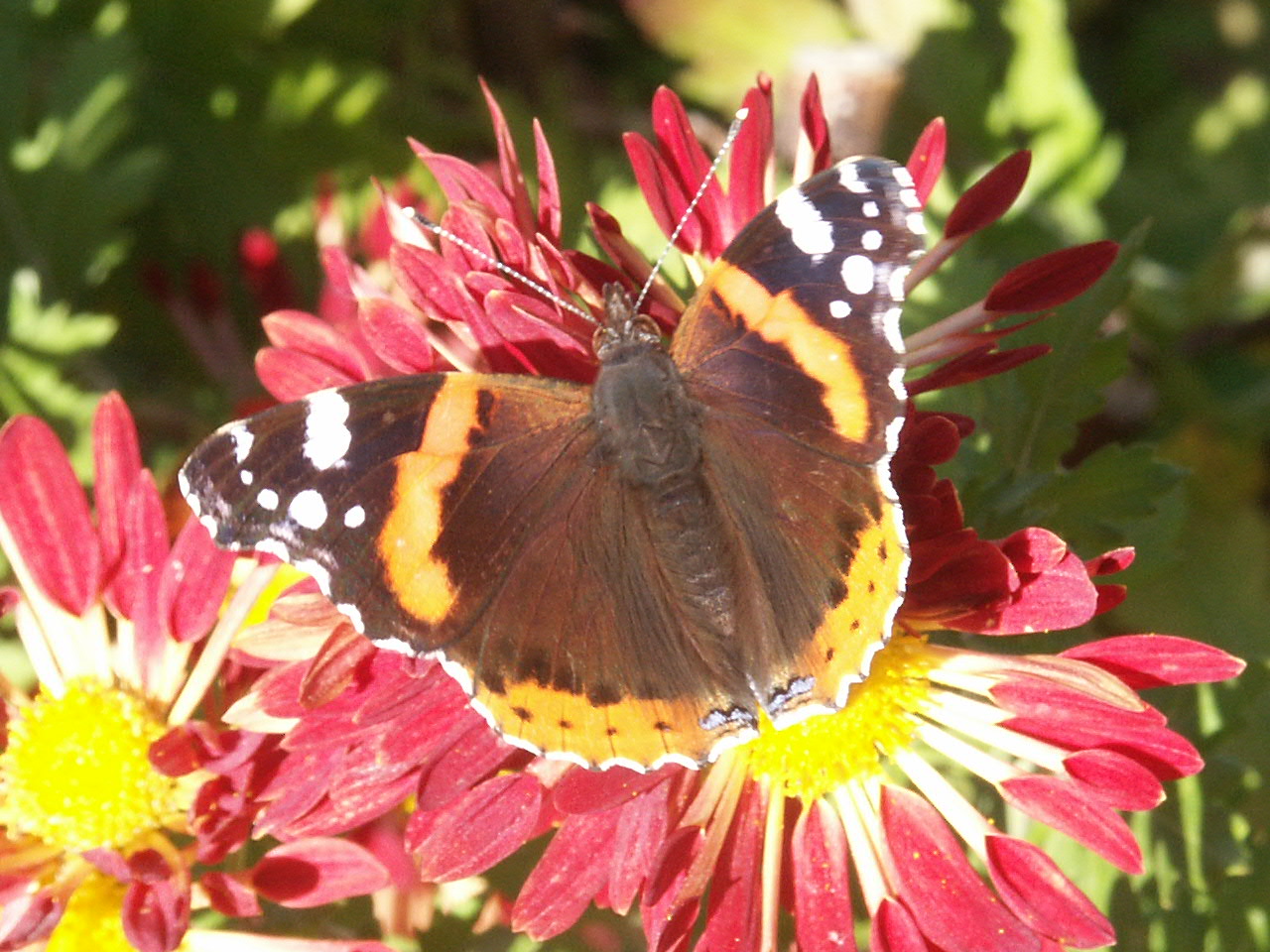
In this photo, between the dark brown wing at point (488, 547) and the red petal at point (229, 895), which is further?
the red petal at point (229, 895)

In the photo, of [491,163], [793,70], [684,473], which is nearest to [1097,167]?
[793,70]

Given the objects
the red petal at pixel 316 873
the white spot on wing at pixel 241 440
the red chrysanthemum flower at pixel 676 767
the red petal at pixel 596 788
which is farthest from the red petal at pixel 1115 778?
the white spot on wing at pixel 241 440

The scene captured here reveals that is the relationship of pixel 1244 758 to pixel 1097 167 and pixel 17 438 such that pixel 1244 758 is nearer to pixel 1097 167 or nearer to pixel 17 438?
pixel 1097 167

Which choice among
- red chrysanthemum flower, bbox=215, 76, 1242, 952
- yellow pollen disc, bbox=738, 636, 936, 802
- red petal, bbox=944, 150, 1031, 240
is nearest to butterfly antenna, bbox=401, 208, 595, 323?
red chrysanthemum flower, bbox=215, 76, 1242, 952

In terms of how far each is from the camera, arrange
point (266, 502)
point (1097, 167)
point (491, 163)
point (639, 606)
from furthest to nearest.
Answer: point (1097, 167), point (491, 163), point (639, 606), point (266, 502)

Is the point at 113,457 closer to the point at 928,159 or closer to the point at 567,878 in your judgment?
the point at 567,878

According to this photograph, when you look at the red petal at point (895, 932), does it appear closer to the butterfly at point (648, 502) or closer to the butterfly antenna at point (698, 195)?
the butterfly at point (648, 502)
